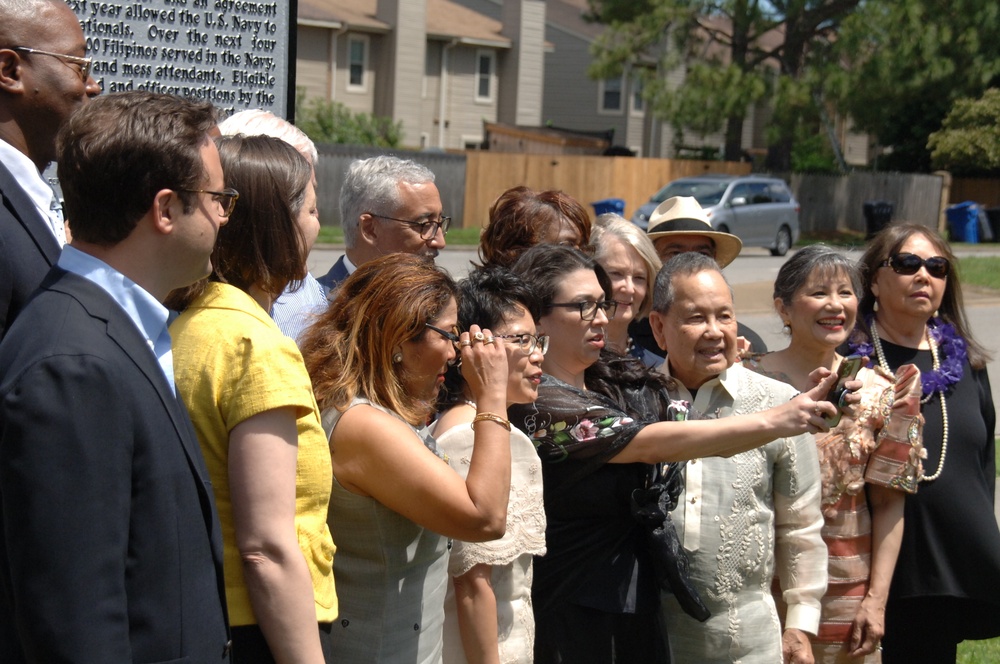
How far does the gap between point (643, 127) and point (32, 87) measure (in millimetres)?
44095

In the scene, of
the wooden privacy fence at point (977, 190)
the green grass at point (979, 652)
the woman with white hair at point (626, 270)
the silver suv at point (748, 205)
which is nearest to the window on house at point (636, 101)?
the wooden privacy fence at point (977, 190)

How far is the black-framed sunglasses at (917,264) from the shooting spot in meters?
4.35

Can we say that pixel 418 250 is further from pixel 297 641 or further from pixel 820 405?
pixel 297 641

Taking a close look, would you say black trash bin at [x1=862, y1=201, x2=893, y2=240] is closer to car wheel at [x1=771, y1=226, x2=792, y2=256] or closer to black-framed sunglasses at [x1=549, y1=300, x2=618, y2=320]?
car wheel at [x1=771, y1=226, x2=792, y2=256]

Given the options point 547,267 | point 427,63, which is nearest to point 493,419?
point 547,267

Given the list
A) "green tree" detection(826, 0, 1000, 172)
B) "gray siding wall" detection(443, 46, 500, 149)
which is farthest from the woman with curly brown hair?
"gray siding wall" detection(443, 46, 500, 149)

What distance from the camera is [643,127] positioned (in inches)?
1801

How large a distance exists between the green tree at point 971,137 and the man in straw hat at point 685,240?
30.6m

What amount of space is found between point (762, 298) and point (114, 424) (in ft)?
54.9

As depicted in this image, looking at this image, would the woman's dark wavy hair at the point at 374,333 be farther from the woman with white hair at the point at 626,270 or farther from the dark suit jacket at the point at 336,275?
the dark suit jacket at the point at 336,275

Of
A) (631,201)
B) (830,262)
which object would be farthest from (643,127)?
(830,262)

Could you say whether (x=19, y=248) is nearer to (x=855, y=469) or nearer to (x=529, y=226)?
(x=529, y=226)

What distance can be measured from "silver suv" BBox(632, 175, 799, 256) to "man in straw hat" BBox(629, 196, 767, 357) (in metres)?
20.8

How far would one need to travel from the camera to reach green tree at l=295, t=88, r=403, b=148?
3288 centimetres
